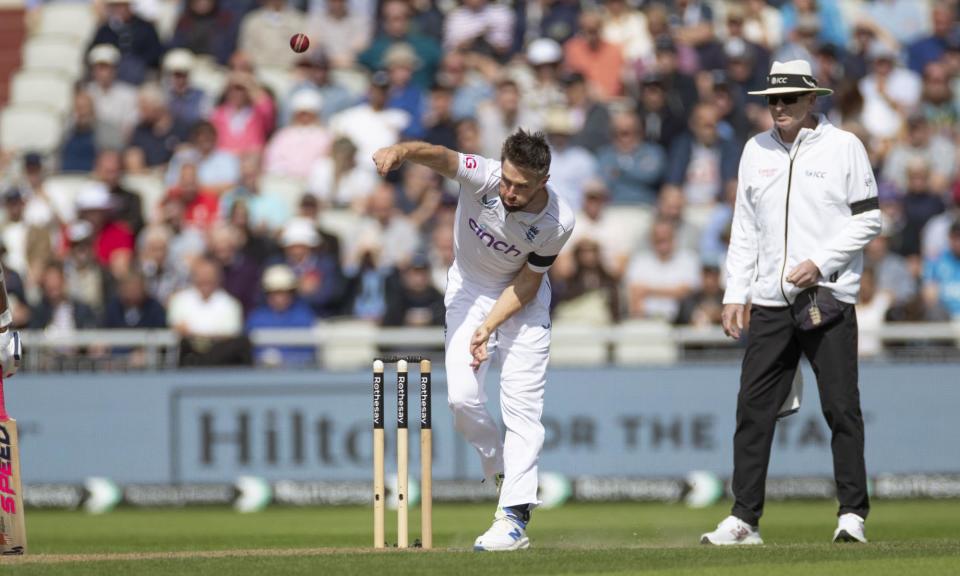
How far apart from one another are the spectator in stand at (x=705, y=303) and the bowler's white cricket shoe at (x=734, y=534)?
249 inches

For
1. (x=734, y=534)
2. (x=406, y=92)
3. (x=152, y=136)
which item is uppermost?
(x=406, y=92)

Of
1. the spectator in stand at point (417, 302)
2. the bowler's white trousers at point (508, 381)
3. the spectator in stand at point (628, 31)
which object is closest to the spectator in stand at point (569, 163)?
the spectator in stand at point (628, 31)

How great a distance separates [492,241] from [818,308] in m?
1.85

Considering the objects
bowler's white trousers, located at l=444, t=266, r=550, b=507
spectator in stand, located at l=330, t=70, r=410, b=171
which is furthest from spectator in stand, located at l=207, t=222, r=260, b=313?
bowler's white trousers, located at l=444, t=266, r=550, b=507

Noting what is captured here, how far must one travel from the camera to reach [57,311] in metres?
16.9

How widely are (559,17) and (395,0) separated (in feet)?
6.46

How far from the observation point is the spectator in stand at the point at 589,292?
52.9 feet

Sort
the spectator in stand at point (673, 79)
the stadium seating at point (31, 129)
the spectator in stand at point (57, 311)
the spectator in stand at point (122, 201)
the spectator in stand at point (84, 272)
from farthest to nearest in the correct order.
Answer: the stadium seating at point (31, 129) < the spectator in stand at point (673, 79) < the spectator in stand at point (122, 201) < the spectator in stand at point (84, 272) < the spectator in stand at point (57, 311)

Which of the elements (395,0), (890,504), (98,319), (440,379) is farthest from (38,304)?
(890,504)

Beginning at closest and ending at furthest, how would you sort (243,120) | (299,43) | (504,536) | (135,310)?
(504,536), (299,43), (135,310), (243,120)

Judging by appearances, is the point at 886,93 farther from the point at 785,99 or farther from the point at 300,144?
the point at 785,99

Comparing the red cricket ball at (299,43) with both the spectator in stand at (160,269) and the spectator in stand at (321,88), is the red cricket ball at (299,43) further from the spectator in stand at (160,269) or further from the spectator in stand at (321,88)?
the spectator in stand at (321,88)

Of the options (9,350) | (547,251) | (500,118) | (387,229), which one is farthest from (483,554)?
(500,118)

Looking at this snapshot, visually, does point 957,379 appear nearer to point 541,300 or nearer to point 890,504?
point 890,504
